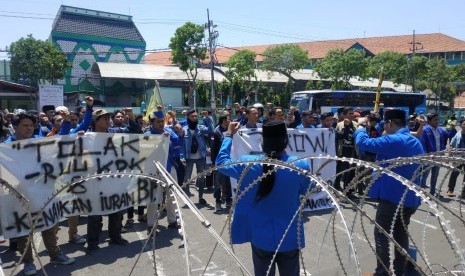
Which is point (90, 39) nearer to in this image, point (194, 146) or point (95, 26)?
point (95, 26)

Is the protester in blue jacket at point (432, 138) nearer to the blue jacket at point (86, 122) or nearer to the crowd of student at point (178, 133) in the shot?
the crowd of student at point (178, 133)

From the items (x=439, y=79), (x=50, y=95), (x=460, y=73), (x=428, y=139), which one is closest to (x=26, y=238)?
(x=428, y=139)

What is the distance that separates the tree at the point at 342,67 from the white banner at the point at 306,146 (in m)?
36.7

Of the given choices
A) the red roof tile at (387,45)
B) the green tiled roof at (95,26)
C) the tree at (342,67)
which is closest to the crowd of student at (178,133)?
the tree at (342,67)

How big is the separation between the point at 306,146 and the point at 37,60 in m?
39.4

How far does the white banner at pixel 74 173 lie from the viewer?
15.7 ft

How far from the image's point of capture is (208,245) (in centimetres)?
579

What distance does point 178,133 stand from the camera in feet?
24.6

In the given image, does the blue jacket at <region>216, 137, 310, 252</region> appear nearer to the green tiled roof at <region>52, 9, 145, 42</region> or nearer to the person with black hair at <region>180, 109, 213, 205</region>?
the person with black hair at <region>180, 109, 213, 205</region>

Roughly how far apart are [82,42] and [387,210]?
196ft

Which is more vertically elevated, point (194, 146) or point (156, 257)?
point (194, 146)

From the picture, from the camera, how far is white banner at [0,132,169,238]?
4.78 meters

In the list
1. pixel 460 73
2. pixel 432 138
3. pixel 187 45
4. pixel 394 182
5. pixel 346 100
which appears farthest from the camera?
pixel 460 73

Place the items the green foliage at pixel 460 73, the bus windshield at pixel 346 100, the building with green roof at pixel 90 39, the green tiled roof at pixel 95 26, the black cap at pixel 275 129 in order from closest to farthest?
1. the black cap at pixel 275 129
2. the bus windshield at pixel 346 100
3. the building with green roof at pixel 90 39
4. the green foliage at pixel 460 73
5. the green tiled roof at pixel 95 26
